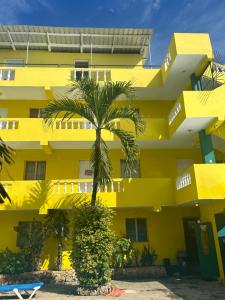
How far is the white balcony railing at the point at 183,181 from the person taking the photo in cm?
1230

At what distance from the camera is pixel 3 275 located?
42.2ft

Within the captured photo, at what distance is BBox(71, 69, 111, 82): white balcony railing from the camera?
16.3 m

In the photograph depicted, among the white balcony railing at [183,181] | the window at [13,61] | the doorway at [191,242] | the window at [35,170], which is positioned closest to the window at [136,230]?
the doorway at [191,242]

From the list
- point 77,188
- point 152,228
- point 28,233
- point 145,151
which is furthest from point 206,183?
point 28,233

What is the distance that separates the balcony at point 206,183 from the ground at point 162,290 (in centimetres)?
350

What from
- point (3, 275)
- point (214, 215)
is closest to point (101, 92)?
point (214, 215)

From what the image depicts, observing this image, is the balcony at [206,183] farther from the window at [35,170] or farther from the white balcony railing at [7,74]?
the white balcony railing at [7,74]

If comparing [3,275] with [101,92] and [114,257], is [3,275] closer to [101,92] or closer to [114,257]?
[114,257]

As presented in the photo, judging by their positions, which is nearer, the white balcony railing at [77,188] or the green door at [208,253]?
the green door at [208,253]

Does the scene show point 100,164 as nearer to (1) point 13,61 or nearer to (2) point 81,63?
(2) point 81,63

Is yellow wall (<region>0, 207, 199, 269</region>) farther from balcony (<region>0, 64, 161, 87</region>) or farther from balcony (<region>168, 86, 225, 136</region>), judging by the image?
balcony (<region>0, 64, 161, 87</region>)

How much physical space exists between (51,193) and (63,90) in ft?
20.9

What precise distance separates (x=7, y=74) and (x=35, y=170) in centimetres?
617

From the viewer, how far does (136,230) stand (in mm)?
15328
